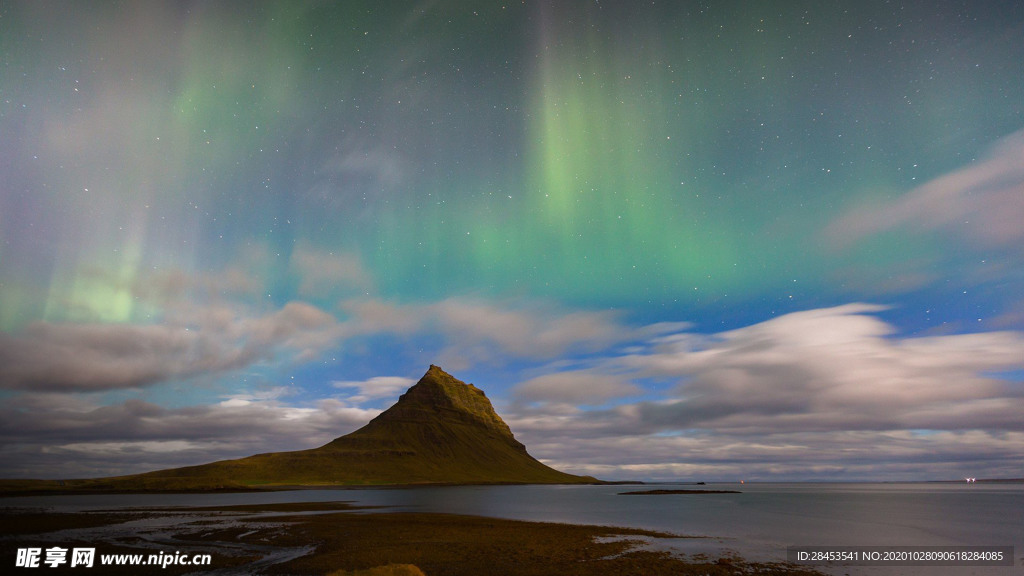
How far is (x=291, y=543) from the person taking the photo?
1843 inches

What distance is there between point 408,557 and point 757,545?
114 feet

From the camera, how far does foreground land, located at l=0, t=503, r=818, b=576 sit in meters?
35.8

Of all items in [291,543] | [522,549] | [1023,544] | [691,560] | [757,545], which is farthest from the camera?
[1023,544]

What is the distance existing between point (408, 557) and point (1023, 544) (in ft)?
231

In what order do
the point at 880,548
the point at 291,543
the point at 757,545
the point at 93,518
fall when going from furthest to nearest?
the point at 93,518, the point at 880,548, the point at 757,545, the point at 291,543

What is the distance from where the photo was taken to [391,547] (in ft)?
148

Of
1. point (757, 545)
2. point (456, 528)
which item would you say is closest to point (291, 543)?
point (456, 528)

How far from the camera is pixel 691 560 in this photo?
39406 mm

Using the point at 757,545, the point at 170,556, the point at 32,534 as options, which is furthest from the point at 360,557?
the point at 32,534

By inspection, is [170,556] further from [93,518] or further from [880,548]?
[880,548]

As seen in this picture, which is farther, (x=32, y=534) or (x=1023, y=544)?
(x=1023, y=544)

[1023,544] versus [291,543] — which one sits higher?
[291,543]

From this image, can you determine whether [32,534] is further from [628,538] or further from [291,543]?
[628,538]

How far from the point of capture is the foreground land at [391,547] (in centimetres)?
3581
